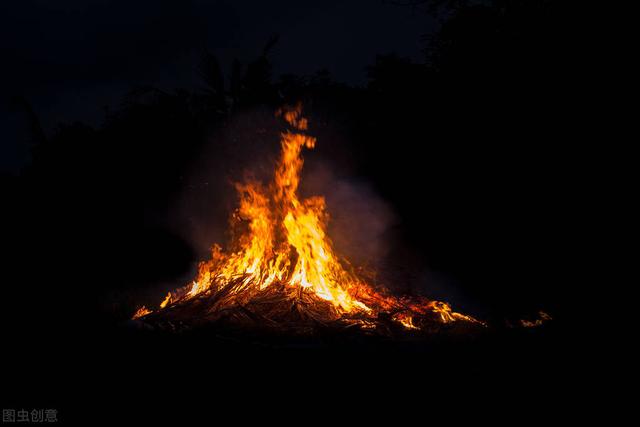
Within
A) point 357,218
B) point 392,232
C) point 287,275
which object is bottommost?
point 287,275

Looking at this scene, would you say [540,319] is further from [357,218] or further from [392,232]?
[357,218]

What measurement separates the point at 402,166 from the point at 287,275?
3.20 m

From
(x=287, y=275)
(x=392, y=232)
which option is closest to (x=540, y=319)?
(x=392, y=232)

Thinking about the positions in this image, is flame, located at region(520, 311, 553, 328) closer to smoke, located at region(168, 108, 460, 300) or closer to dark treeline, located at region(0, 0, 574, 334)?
dark treeline, located at region(0, 0, 574, 334)

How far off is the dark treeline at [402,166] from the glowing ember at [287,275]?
5.92 ft

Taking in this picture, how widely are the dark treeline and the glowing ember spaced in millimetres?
1806

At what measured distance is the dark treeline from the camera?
6312 mm

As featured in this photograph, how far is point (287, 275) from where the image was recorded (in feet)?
19.4

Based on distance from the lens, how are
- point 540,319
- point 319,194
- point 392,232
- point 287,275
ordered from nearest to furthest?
point 540,319 < point 287,275 < point 392,232 < point 319,194

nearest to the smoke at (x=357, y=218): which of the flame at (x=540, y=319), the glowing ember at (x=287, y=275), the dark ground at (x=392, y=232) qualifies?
the dark ground at (x=392, y=232)

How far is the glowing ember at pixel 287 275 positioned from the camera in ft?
16.3


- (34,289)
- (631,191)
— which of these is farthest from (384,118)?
(34,289)

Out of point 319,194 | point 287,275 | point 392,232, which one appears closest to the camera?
point 287,275

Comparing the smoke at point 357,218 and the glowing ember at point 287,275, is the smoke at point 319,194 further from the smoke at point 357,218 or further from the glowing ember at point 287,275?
the glowing ember at point 287,275
